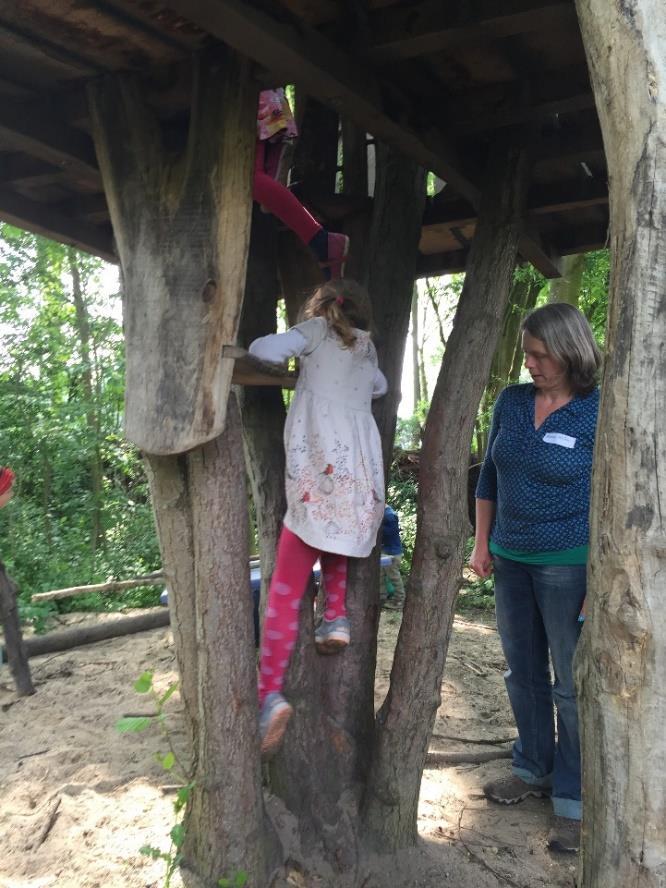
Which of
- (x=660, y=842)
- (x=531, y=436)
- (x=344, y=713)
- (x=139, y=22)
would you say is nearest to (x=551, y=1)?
(x=139, y=22)

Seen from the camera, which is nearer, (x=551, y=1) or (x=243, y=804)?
(x=551, y=1)

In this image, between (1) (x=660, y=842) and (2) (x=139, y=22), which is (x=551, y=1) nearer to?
Answer: (2) (x=139, y=22)

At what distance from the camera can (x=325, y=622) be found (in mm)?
2984

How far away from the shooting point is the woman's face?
307cm

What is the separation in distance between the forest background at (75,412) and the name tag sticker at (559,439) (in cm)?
632

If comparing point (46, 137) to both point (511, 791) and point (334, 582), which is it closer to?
point (334, 582)

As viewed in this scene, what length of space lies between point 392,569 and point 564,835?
4.65 metres

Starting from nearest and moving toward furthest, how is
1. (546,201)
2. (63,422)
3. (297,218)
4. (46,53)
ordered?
1. (46,53)
2. (297,218)
3. (546,201)
4. (63,422)

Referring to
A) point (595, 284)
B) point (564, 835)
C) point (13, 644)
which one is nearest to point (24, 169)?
point (13, 644)

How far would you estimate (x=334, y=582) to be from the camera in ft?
9.68

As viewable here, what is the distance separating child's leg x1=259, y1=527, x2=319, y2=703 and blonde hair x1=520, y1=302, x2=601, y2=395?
47.8 inches

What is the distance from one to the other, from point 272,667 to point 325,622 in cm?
31

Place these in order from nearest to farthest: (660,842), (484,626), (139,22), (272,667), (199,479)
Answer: (660,842) < (139,22) < (199,479) < (272,667) < (484,626)

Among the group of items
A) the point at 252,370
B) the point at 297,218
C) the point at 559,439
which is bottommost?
the point at 559,439
